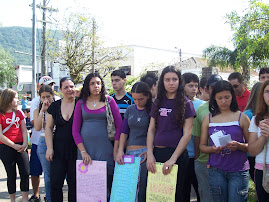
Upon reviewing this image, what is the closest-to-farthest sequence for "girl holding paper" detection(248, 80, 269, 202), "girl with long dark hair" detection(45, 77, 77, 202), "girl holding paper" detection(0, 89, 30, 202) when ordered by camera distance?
"girl holding paper" detection(248, 80, 269, 202) < "girl with long dark hair" detection(45, 77, 77, 202) < "girl holding paper" detection(0, 89, 30, 202)

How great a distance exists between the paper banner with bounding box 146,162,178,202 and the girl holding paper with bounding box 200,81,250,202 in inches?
17.5

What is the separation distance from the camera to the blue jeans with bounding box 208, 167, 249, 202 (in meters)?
3.04

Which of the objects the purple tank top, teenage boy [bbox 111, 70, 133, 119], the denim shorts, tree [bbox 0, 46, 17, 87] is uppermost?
tree [bbox 0, 46, 17, 87]

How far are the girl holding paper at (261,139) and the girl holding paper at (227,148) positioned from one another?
121 mm

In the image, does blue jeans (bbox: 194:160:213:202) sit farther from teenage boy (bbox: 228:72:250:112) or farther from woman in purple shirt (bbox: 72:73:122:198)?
teenage boy (bbox: 228:72:250:112)

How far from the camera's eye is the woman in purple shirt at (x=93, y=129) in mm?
3959

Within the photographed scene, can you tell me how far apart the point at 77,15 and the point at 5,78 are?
36852 mm

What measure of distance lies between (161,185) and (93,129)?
1.26 meters

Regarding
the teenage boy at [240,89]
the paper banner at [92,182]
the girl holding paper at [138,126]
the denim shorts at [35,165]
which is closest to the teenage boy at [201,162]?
the girl holding paper at [138,126]

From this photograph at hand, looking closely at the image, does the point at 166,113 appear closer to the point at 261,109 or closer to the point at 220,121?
the point at 220,121

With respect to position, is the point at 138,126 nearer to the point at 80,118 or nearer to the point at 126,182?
the point at 126,182

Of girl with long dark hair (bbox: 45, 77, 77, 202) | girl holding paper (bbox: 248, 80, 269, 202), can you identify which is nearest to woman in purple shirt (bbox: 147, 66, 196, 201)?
girl holding paper (bbox: 248, 80, 269, 202)

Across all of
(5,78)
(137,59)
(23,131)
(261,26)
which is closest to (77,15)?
(261,26)

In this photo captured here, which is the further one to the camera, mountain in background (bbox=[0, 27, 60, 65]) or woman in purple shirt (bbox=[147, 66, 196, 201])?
mountain in background (bbox=[0, 27, 60, 65])
